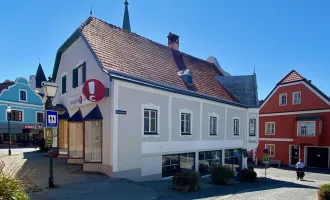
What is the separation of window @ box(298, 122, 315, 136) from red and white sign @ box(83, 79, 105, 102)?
93.6 feet

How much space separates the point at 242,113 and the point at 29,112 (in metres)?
30.0

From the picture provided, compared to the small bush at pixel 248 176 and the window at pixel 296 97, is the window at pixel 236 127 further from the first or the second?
the window at pixel 296 97

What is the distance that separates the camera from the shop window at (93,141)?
12.3 metres

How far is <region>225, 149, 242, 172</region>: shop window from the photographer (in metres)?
20.1

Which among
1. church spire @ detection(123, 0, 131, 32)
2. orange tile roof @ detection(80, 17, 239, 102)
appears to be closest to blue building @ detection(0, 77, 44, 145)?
church spire @ detection(123, 0, 131, 32)

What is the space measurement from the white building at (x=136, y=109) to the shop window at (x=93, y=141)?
48 millimetres

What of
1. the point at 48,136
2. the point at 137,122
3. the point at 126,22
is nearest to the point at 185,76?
the point at 137,122

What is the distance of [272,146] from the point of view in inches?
1383

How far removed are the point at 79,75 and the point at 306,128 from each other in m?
28.6

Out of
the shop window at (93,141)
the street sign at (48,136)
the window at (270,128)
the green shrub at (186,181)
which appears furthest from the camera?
the window at (270,128)

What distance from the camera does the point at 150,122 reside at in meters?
13.5

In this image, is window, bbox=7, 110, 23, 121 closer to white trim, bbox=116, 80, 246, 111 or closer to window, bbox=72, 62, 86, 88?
window, bbox=72, 62, 86, 88

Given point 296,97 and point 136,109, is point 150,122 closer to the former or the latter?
point 136,109

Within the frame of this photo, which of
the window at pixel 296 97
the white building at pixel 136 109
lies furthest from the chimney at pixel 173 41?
the window at pixel 296 97
